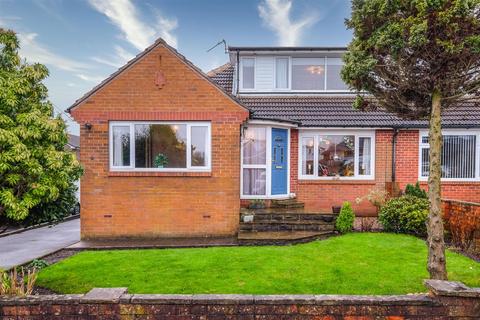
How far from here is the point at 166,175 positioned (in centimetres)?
951

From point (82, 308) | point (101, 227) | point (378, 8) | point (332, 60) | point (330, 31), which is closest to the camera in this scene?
point (82, 308)

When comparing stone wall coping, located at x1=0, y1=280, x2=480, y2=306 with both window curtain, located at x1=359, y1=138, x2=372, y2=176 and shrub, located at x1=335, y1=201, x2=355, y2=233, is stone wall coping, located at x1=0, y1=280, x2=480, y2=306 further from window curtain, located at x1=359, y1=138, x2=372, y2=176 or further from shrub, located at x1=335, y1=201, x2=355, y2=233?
window curtain, located at x1=359, y1=138, x2=372, y2=176

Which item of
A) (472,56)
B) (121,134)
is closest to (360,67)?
(472,56)

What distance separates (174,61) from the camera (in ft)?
31.0

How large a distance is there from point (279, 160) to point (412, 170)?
5.30m

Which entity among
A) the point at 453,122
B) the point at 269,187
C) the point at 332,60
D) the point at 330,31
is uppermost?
the point at 330,31

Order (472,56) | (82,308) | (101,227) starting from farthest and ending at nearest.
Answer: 1. (101,227)
2. (472,56)
3. (82,308)

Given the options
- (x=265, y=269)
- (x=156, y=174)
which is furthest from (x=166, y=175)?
(x=265, y=269)

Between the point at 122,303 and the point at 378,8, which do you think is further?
the point at 378,8

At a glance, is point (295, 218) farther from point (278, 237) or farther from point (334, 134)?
point (334, 134)

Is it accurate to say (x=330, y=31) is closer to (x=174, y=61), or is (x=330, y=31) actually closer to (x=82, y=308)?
(x=174, y=61)

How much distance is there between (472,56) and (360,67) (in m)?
1.58

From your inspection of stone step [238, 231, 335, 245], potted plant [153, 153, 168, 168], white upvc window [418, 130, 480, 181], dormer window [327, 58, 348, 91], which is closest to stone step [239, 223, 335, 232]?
stone step [238, 231, 335, 245]

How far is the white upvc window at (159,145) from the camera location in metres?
9.57
